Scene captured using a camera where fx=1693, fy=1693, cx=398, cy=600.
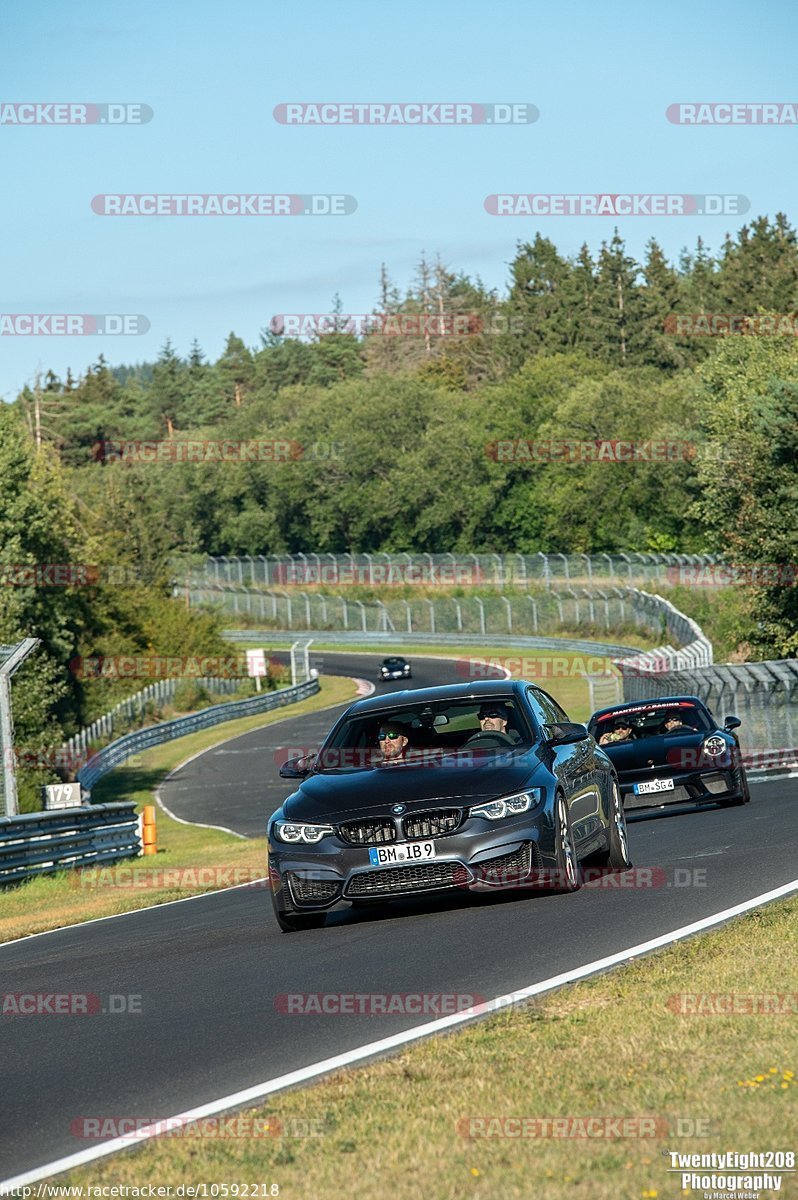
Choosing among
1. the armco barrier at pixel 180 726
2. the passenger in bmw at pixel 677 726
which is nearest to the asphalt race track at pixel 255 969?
the passenger in bmw at pixel 677 726

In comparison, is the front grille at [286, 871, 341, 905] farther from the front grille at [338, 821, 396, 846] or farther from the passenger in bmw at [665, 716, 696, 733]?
the passenger in bmw at [665, 716, 696, 733]

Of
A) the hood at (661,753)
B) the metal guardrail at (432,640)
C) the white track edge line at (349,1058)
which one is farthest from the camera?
the metal guardrail at (432,640)

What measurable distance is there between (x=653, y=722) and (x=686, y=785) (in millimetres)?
1425

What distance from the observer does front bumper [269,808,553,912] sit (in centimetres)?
1112

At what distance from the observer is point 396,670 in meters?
76.0

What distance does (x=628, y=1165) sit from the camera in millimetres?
5246

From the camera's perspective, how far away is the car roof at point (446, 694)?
489 inches

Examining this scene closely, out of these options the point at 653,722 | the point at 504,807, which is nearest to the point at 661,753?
the point at 653,722

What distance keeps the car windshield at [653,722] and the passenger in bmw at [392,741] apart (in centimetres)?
970

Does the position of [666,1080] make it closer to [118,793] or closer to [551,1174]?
[551,1174]

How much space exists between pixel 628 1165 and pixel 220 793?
3853 cm

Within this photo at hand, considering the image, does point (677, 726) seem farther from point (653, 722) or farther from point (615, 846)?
point (615, 846)

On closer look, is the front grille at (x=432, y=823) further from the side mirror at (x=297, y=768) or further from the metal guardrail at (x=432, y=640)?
the metal guardrail at (x=432, y=640)

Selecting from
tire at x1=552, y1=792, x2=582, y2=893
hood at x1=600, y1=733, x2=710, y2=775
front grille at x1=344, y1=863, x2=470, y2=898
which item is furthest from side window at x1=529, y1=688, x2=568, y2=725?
hood at x1=600, y1=733, x2=710, y2=775
